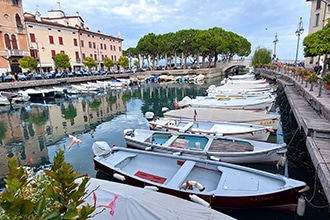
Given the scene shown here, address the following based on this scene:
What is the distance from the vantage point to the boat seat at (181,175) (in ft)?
20.6

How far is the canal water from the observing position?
312 inches

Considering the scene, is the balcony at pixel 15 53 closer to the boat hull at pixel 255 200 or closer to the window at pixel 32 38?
the window at pixel 32 38

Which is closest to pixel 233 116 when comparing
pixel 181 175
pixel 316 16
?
pixel 181 175

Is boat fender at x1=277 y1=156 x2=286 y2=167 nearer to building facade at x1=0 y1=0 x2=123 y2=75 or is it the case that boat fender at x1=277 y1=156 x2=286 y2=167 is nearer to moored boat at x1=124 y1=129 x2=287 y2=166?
moored boat at x1=124 y1=129 x2=287 y2=166

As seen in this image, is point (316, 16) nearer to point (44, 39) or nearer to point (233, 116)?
point (233, 116)

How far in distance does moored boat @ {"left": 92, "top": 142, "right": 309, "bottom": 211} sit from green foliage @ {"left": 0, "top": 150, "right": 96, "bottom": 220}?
165 inches

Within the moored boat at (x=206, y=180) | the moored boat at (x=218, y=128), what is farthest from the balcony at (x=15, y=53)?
the moored boat at (x=206, y=180)

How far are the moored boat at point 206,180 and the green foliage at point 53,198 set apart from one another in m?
4.19

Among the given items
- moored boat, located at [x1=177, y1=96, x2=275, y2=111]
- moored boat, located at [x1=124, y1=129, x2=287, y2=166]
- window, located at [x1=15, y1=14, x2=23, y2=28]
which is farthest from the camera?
window, located at [x1=15, y1=14, x2=23, y2=28]

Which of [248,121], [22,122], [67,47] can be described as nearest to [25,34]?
[67,47]

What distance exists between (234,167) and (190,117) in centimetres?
700

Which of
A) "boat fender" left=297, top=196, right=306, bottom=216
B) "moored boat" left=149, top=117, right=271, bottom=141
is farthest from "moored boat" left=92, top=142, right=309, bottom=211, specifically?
"moored boat" left=149, top=117, right=271, bottom=141

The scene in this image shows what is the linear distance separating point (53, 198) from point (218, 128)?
34.9 feet

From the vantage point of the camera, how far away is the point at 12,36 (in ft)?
119
